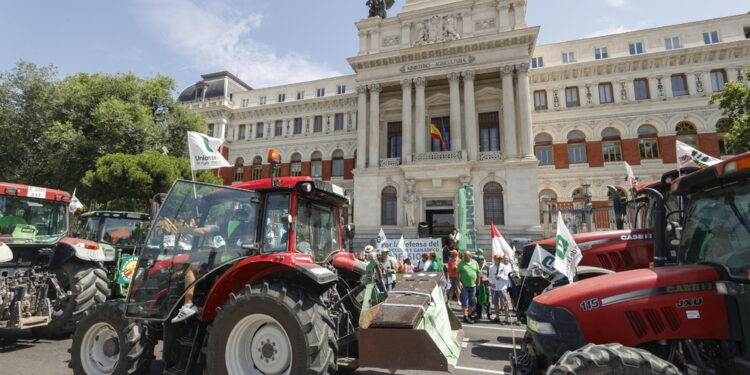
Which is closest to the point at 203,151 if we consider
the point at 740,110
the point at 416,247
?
the point at 416,247

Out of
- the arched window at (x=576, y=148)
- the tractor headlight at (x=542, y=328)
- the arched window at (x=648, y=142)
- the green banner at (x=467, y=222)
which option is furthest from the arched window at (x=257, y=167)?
the tractor headlight at (x=542, y=328)

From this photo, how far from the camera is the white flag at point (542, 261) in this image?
7.13m

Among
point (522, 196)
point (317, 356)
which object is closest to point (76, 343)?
point (317, 356)

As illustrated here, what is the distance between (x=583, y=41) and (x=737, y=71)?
30.4 ft

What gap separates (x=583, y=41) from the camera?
86.8 feet

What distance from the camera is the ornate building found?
2312 cm

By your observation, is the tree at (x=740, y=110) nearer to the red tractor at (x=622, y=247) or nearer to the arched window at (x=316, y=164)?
the red tractor at (x=622, y=247)

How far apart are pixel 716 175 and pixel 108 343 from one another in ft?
21.1

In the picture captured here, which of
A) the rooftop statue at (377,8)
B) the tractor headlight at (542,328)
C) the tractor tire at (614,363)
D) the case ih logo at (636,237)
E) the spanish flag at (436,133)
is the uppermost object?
the rooftop statue at (377,8)

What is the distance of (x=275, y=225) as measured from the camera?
13.9 ft

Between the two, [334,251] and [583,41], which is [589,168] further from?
[334,251]

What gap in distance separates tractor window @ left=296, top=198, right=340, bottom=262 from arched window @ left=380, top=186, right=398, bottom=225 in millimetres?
19726

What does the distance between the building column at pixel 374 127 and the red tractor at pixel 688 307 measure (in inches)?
901

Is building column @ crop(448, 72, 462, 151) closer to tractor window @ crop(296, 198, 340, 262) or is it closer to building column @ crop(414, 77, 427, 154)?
building column @ crop(414, 77, 427, 154)
